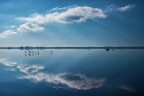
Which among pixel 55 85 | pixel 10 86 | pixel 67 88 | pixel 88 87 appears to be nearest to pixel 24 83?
pixel 10 86

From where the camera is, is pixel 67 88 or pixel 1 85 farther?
pixel 1 85

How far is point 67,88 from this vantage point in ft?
63.7

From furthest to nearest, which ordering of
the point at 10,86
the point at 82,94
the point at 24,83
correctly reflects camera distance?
the point at 24,83 → the point at 10,86 → the point at 82,94

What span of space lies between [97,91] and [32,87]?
5.41 metres

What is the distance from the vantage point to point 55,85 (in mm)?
20750

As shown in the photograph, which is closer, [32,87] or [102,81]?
[32,87]

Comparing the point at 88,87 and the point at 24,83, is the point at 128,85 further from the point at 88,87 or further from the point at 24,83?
the point at 24,83

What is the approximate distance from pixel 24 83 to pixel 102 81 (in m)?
7.16

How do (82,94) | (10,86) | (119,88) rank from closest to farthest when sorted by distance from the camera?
(82,94)
(119,88)
(10,86)

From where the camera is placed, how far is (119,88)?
1909 cm

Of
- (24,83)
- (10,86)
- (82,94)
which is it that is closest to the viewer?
(82,94)

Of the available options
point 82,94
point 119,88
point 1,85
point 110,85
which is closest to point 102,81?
point 110,85

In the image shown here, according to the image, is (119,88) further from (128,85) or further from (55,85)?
(55,85)

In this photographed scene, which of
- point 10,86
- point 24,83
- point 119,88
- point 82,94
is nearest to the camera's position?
point 82,94
